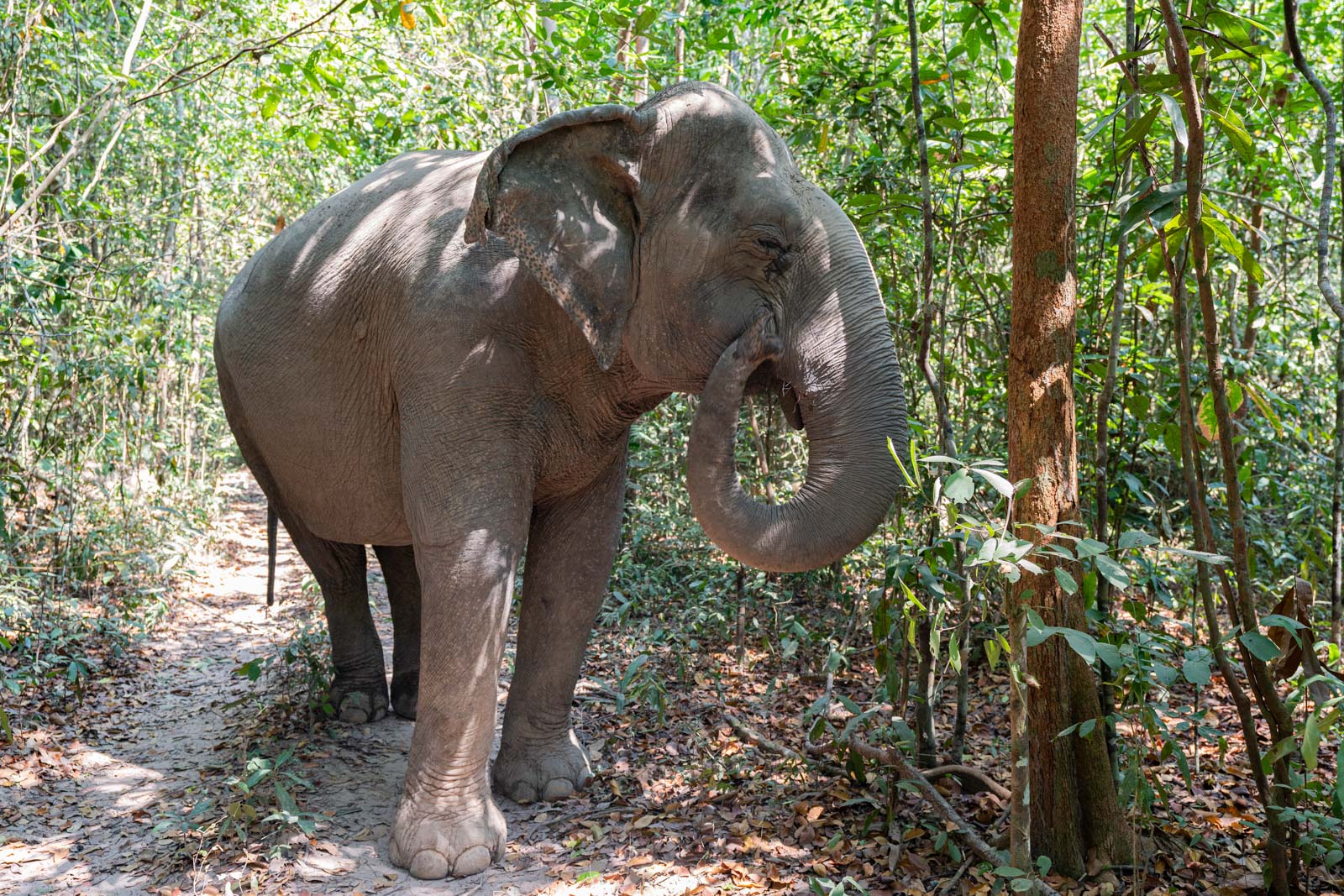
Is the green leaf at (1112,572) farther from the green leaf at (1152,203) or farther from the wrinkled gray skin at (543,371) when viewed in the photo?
the green leaf at (1152,203)

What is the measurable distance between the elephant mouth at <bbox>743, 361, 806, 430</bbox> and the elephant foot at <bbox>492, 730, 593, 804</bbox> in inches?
76.5

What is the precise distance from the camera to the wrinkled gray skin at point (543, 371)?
344 centimetres

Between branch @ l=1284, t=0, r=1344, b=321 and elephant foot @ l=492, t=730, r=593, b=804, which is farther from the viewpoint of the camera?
elephant foot @ l=492, t=730, r=593, b=804

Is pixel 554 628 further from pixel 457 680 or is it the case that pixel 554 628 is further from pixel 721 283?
pixel 721 283

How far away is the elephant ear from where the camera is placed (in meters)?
3.64

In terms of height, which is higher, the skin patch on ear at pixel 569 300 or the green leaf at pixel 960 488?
the skin patch on ear at pixel 569 300

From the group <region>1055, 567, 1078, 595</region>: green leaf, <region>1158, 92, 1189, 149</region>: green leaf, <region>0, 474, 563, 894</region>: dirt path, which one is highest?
<region>1158, 92, 1189, 149</region>: green leaf

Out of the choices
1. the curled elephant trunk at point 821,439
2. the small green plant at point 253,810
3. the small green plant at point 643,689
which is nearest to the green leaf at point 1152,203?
the curled elephant trunk at point 821,439

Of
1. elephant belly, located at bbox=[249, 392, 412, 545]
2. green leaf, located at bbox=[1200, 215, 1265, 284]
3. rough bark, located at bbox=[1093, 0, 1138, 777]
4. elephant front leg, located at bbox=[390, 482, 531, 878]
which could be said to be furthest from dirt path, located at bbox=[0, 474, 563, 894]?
green leaf, located at bbox=[1200, 215, 1265, 284]

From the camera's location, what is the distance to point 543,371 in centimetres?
405

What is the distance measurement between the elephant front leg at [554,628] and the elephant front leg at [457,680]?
649mm

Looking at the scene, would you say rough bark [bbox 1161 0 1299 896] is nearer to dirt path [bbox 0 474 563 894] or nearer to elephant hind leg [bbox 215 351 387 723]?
dirt path [bbox 0 474 563 894]

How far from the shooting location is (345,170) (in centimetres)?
1512

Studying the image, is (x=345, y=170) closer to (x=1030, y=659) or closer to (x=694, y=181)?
(x=694, y=181)
